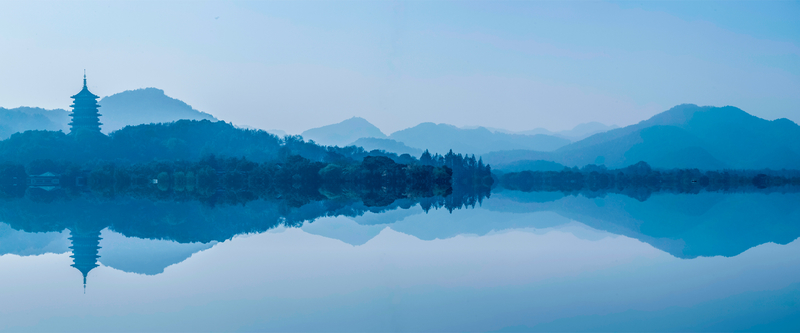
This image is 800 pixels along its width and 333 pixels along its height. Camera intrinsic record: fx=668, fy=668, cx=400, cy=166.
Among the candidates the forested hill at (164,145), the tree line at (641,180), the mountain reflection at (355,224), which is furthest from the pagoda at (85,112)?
the mountain reflection at (355,224)

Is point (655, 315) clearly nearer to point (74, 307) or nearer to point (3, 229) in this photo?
point (74, 307)

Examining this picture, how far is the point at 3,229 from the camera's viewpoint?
21.1 metres

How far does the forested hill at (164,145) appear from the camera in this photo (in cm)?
7869

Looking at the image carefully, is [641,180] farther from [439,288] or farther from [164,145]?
[439,288]

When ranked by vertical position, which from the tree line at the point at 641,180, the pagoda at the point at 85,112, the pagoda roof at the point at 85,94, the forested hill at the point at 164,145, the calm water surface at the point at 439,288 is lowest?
the calm water surface at the point at 439,288

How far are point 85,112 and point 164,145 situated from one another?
12178mm

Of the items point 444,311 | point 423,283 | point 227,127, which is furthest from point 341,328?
point 227,127

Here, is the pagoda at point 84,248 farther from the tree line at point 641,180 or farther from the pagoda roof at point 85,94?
the pagoda roof at point 85,94

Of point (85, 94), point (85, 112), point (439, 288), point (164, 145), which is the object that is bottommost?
point (439, 288)

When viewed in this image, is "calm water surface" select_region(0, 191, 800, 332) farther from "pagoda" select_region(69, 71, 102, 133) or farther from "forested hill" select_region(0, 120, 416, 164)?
"pagoda" select_region(69, 71, 102, 133)

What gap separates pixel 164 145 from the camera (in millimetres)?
92562

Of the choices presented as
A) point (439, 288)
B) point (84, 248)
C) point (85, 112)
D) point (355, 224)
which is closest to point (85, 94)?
point (85, 112)

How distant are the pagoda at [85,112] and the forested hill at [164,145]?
2.90 meters

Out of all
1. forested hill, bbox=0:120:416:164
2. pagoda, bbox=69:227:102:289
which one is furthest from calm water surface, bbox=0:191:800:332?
forested hill, bbox=0:120:416:164
